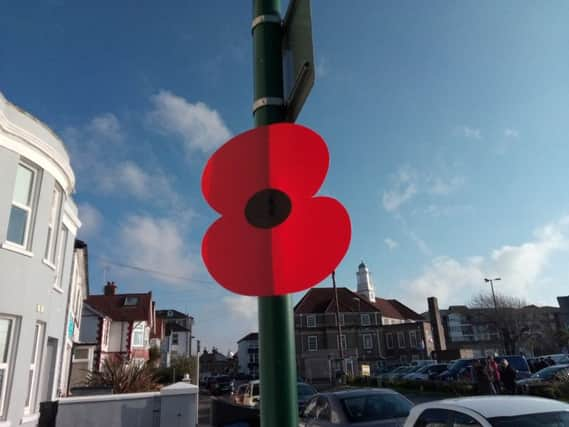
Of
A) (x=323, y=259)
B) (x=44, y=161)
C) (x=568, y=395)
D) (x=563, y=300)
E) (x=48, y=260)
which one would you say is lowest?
(x=568, y=395)

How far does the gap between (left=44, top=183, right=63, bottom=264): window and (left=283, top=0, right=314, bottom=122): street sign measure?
11.5 m

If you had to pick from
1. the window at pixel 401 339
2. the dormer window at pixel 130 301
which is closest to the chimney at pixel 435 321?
the window at pixel 401 339

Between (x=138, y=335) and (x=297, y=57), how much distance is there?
45.9m

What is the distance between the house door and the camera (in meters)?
12.5

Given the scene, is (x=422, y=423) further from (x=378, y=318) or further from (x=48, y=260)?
(x=378, y=318)

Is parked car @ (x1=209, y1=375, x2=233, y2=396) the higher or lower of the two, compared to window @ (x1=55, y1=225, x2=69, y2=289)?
lower

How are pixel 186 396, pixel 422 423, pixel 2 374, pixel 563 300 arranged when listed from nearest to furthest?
pixel 422 423, pixel 2 374, pixel 186 396, pixel 563 300

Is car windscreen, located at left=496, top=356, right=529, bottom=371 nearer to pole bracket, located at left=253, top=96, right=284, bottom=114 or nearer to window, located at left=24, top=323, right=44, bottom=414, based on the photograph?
window, located at left=24, top=323, right=44, bottom=414

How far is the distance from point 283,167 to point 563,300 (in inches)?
4346

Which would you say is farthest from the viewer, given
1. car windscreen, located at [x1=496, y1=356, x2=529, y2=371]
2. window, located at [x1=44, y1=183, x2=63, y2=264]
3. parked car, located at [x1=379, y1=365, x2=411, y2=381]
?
parked car, located at [x1=379, y1=365, x2=411, y2=381]

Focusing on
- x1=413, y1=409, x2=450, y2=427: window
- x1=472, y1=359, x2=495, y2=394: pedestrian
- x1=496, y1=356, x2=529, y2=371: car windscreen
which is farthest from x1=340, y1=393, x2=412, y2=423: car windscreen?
x1=496, y1=356, x2=529, y2=371: car windscreen

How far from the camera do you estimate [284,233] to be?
1.46m

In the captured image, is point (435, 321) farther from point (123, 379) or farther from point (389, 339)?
point (123, 379)

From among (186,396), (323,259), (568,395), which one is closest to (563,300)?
(568,395)
